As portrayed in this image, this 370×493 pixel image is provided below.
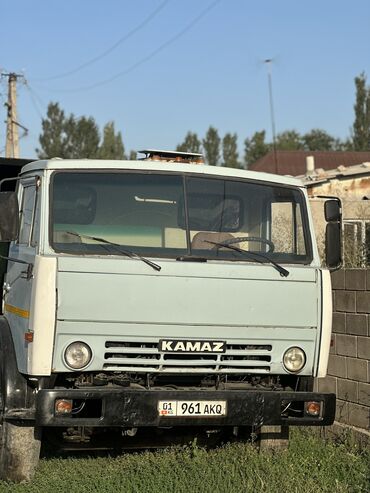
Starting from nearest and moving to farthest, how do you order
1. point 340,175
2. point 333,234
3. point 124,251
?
point 124,251 → point 333,234 → point 340,175

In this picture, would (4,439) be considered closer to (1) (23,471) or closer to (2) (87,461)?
(1) (23,471)

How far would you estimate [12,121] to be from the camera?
30.3 metres

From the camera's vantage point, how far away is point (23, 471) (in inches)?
241

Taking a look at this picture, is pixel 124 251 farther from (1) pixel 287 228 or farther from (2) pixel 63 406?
(1) pixel 287 228

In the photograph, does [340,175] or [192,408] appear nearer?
[192,408]

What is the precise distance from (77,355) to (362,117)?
220ft

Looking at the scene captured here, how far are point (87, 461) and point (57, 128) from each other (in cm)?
5626

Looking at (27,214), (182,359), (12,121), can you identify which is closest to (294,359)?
(182,359)

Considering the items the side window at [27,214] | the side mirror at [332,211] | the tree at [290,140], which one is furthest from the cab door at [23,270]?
the tree at [290,140]

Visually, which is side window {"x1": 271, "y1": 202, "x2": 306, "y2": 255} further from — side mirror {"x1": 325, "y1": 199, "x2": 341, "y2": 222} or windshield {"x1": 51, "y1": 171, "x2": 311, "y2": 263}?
side mirror {"x1": 325, "y1": 199, "x2": 341, "y2": 222}

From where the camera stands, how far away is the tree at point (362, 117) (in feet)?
225

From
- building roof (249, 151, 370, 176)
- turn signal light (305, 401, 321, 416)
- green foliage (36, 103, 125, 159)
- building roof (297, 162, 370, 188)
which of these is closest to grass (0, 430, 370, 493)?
turn signal light (305, 401, 321, 416)

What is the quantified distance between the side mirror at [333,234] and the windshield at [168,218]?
0.20 meters

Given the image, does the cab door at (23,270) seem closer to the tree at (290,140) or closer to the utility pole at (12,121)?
the utility pole at (12,121)
